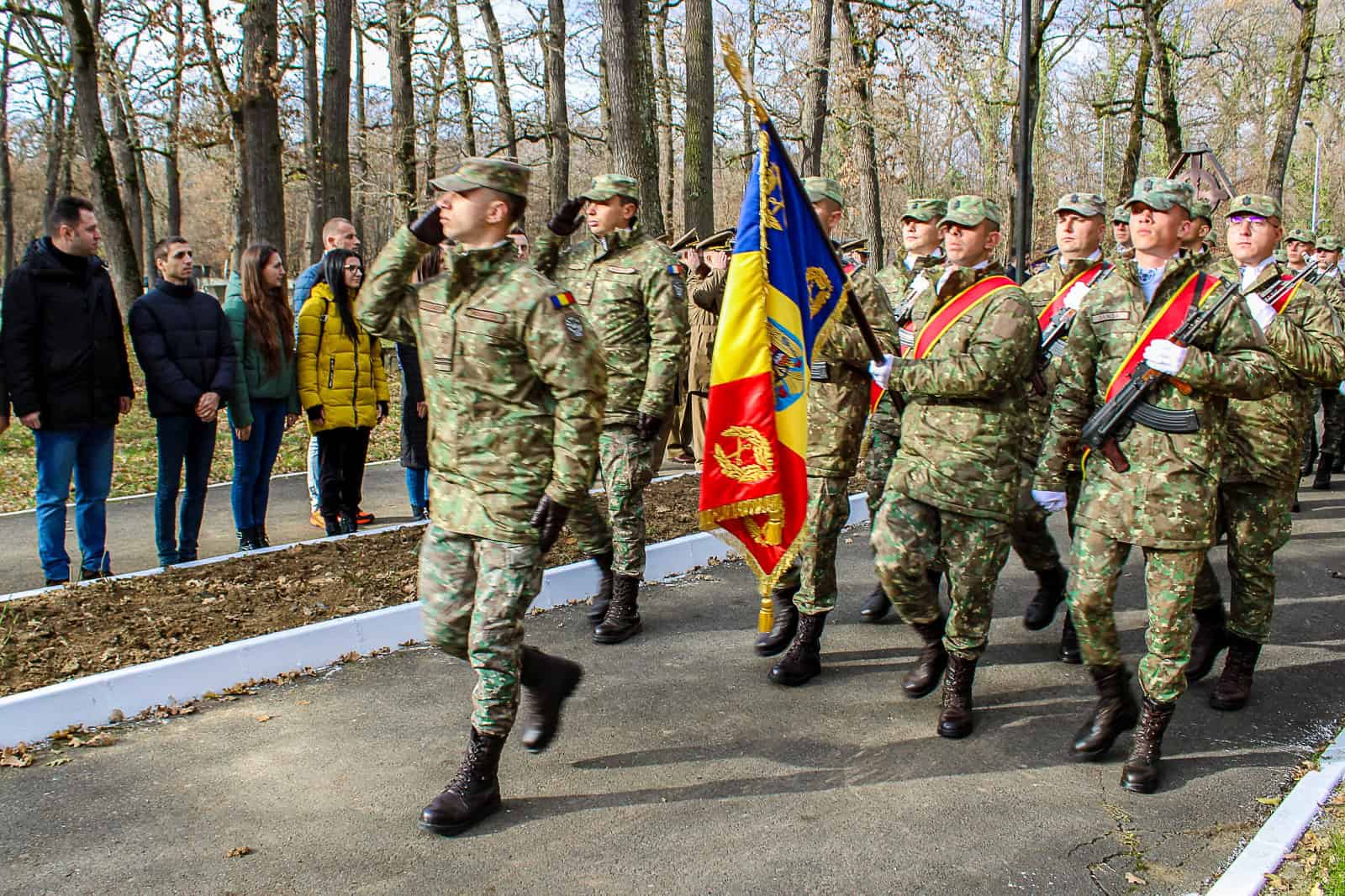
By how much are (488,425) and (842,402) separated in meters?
2.12

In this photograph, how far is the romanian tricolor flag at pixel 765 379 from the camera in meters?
4.69

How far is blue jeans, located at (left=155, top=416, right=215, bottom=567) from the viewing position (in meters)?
7.12

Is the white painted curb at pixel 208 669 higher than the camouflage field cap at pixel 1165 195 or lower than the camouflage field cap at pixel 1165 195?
lower

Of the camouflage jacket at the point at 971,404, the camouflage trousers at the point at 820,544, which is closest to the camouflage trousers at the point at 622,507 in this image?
the camouflage trousers at the point at 820,544

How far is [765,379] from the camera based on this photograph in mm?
4684

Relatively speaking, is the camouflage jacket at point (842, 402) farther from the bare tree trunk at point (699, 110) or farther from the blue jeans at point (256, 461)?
the bare tree trunk at point (699, 110)

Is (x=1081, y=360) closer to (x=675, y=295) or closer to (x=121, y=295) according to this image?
(x=675, y=295)

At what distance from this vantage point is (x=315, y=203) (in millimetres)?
20281

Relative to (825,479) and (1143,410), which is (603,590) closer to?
(825,479)

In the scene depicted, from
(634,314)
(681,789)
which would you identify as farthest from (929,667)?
(634,314)

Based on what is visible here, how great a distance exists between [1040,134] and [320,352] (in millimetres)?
30880

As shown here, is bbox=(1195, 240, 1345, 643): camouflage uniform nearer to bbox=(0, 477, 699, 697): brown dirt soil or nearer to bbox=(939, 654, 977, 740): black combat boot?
bbox=(939, 654, 977, 740): black combat boot

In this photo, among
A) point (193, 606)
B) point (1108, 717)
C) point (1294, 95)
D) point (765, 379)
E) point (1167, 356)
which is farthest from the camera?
point (1294, 95)

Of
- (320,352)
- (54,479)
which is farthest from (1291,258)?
(54,479)
